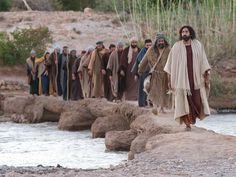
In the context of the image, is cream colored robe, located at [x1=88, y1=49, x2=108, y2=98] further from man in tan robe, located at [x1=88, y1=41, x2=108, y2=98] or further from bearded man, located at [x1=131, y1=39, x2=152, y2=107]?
bearded man, located at [x1=131, y1=39, x2=152, y2=107]

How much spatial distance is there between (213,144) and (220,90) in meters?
11.3

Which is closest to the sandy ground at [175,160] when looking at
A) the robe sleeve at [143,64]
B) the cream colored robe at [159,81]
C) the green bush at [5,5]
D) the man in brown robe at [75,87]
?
the cream colored robe at [159,81]

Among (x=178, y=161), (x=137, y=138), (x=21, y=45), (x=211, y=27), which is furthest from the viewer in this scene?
(x=21, y=45)

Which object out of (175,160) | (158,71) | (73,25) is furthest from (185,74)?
(73,25)

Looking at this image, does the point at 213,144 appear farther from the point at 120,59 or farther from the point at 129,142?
the point at 120,59

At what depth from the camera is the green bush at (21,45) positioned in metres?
25.8

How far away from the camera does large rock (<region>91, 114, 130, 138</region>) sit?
49.2 feet

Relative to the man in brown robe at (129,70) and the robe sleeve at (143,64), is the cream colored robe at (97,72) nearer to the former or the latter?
the man in brown robe at (129,70)

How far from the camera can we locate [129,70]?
53.0ft

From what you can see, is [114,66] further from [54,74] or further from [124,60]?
[54,74]

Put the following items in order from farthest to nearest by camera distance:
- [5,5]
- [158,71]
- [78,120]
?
1. [5,5]
2. [78,120]
3. [158,71]

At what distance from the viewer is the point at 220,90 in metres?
20.6

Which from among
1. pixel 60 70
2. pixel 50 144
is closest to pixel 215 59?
pixel 60 70

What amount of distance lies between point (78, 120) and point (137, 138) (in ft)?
17.3
